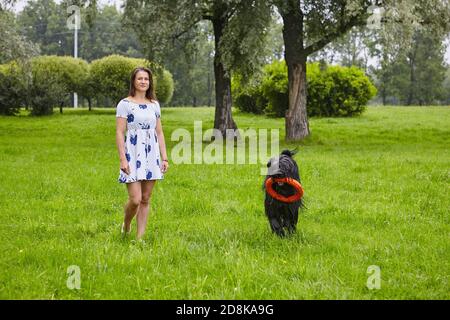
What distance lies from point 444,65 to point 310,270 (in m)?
72.9

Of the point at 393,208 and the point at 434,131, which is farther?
the point at 434,131

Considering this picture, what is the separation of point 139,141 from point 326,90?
85.9ft

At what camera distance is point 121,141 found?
6.00 m

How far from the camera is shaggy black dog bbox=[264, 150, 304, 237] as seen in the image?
240 inches

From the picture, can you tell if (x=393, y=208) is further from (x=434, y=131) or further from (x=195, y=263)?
(x=434, y=131)

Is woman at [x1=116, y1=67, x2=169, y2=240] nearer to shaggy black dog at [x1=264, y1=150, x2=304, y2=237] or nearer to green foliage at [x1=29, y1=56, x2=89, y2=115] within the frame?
shaggy black dog at [x1=264, y1=150, x2=304, y2=237]

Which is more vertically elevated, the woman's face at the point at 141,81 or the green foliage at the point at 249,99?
the green foliage at the point at 249,99

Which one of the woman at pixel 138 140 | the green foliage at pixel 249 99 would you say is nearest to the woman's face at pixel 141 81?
the woman at pixel 138 140

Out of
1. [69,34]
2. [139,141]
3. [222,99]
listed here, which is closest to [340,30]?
[222,99]

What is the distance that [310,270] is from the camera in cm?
525

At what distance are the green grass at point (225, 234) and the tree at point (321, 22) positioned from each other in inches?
193

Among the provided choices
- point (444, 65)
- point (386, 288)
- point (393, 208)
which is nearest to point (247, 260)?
point (386, 288)

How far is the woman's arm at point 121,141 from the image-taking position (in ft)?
19.6

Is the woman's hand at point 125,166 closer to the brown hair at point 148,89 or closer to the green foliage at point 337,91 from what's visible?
the brown hair at point 148,89
